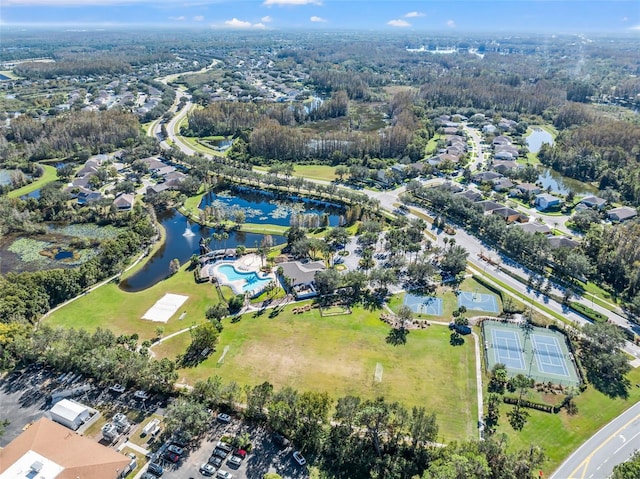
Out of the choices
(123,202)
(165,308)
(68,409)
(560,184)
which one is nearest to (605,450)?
(68,409)

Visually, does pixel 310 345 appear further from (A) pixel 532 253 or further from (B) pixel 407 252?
(A) pixel 532 253

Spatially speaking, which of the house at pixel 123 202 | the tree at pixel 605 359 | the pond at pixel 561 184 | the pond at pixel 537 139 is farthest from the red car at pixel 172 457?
the pond at pixel 537 139

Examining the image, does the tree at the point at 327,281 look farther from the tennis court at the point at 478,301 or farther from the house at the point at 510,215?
the house at the point at 510,215

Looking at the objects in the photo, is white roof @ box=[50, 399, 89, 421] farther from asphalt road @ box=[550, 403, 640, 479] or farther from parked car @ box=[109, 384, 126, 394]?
asphalt road @ box=[550, 403, 640, 479]

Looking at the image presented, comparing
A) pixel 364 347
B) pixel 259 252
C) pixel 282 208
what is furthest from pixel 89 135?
pixel 364 347

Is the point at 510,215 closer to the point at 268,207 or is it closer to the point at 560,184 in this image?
the point at 560,184

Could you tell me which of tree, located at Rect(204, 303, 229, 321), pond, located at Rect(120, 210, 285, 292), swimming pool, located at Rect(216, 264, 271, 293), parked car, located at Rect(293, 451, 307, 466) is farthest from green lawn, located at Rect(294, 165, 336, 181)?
parked car, located at Rect(293, 451, 307, 466)

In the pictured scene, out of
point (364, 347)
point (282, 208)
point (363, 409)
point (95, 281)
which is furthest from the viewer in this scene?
point (282, 208)
